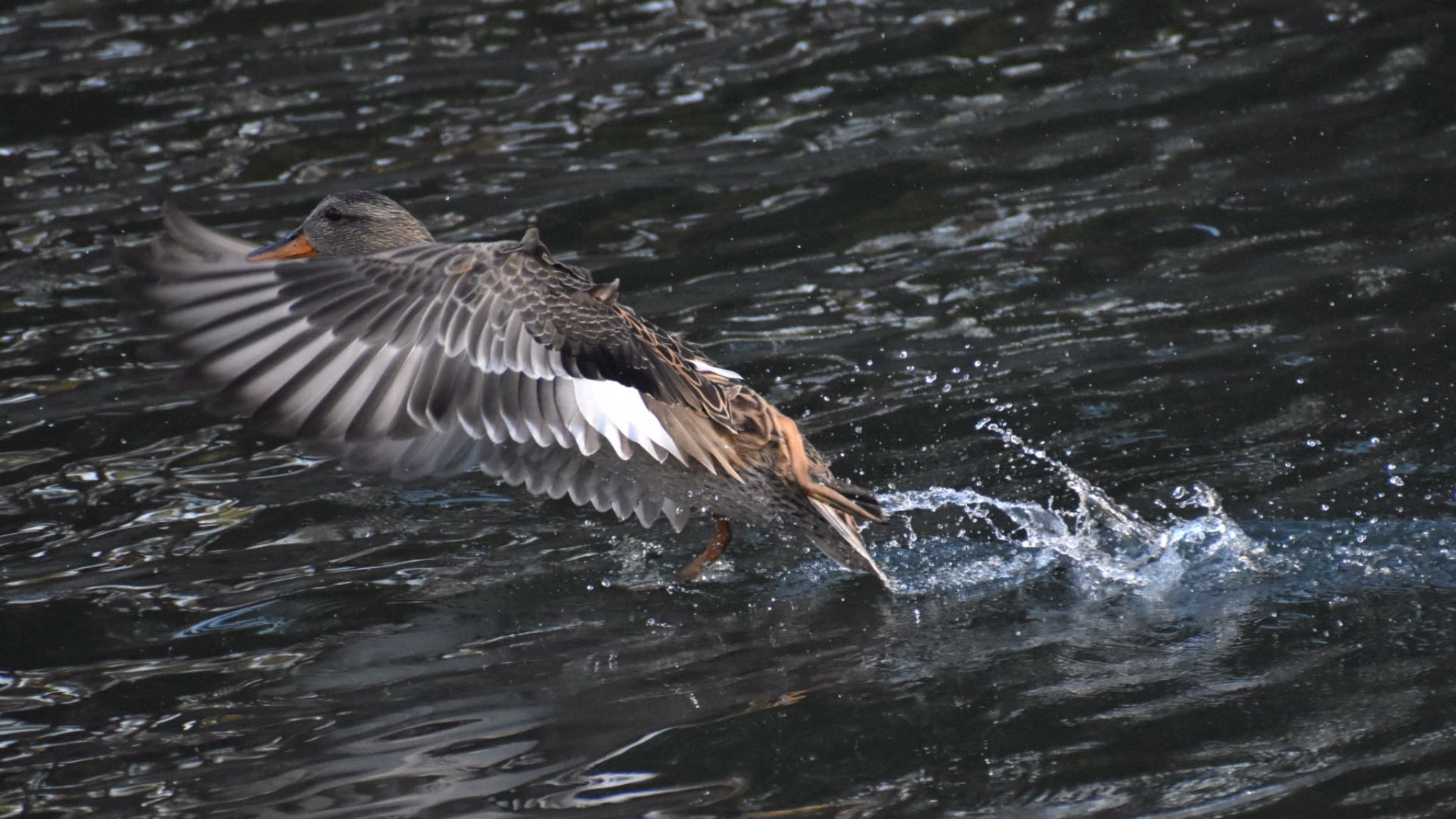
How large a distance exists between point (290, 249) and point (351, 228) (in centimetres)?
24

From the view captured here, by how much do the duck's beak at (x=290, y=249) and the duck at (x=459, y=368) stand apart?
60 centimetres

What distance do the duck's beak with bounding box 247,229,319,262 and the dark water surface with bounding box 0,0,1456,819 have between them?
74 cm

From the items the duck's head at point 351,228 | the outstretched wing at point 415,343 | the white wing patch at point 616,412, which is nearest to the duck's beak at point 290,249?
the duck's head at point 351,228

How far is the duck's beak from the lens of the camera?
569 centimetres

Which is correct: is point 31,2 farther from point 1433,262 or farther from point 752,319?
point 1433,262

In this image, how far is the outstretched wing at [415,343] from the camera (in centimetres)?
449

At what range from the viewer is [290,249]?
5.91 metres

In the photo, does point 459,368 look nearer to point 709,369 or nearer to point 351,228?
point 709,369

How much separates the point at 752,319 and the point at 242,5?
5869 mm

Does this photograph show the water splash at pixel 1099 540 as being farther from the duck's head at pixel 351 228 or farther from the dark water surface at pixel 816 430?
the duck's head at pixel 351 228

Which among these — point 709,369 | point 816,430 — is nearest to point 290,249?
point 709,369

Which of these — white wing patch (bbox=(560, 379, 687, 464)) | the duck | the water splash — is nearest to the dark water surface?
the water splash

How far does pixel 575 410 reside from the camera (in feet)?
15.8

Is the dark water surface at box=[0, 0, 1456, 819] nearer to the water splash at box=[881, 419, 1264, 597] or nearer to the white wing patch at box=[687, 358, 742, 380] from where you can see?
the water splash at box=[881, 419, 1264, 597]
